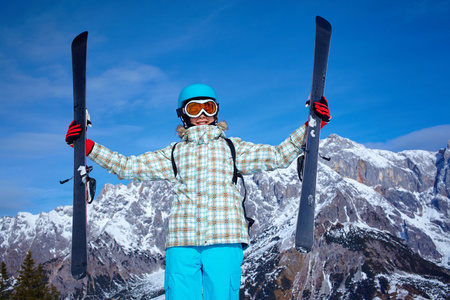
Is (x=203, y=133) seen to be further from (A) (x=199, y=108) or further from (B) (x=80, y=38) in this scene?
(B) (x=80, y=38)

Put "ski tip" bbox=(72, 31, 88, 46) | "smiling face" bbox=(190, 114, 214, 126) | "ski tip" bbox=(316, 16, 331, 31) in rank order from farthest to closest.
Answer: "ski tip" bbox=(72, 31, 88, 46) → "ski tip" bbox=(316, 16, 331, 31) → "smiling face" bbox=(190, 114, 214, 126)

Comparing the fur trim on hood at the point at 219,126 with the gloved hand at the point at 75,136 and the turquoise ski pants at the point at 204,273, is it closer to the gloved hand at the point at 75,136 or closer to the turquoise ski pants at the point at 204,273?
the gloved hand at the point at 75,136

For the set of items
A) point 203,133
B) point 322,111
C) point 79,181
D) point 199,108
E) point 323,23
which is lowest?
point 79,181

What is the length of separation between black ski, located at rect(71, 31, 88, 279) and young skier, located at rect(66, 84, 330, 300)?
0.61 feet

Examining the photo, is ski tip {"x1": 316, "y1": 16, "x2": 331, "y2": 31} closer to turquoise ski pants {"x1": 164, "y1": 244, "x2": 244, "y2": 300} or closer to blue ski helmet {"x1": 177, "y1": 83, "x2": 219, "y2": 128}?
blue ski helmet {"x1": 177, "y1": 83, "x2": 219, "y2": 128}

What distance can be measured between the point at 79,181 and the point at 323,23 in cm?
539

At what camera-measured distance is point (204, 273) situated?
6.12 metres

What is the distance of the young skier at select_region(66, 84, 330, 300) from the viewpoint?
605 centimetres

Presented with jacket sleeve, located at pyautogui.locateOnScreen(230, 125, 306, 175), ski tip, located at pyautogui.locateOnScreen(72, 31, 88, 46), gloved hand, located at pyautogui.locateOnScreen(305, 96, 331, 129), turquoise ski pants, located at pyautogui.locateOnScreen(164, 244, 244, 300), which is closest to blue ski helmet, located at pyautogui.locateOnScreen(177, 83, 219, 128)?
jacket sleeve, located at pyautogui.locateOnScreen(230, 125, 306, 175)

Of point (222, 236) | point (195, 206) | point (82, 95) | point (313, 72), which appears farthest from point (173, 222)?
point (313, 72)

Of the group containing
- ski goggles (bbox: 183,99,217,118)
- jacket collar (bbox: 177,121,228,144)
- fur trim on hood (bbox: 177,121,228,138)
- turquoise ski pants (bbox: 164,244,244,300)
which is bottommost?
turquoise ski pants (bbox: 164,244,244,300)

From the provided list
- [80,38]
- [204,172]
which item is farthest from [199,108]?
[80,38]

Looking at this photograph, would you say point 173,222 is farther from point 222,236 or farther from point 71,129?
point 71,129

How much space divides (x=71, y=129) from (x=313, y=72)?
14.6 ft
